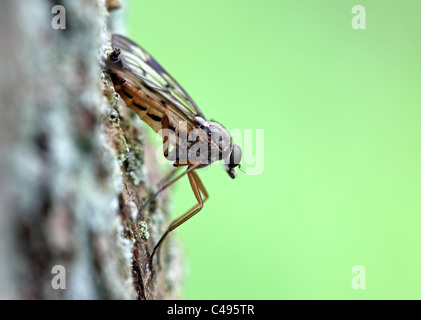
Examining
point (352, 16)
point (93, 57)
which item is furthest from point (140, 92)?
point (352, 16)

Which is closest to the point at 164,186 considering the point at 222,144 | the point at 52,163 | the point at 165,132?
the point at 165,132

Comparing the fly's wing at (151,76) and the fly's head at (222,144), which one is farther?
the fly's head at (222,144)

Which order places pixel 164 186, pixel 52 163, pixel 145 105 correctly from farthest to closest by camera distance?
pixel 145 105
pixel 164 186
pixel 52 163

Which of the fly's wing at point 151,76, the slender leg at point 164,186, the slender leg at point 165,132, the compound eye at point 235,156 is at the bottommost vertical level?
the slender leg at point 164,186

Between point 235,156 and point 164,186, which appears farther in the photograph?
point 235,156

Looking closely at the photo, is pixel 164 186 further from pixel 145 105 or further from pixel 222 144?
pixel 222 144

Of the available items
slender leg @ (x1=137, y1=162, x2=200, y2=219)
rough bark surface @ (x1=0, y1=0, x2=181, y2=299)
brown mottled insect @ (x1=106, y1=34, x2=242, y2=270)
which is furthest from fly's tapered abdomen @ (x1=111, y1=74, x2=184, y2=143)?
rough bark surface @ (x1=0, y1=0, x2=181, y2=299)

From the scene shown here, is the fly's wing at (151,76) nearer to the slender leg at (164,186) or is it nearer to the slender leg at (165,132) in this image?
the slender leg at (165,132)

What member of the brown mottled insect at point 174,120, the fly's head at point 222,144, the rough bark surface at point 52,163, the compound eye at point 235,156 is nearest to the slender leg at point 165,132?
the brown mottled insect at point 174,120
